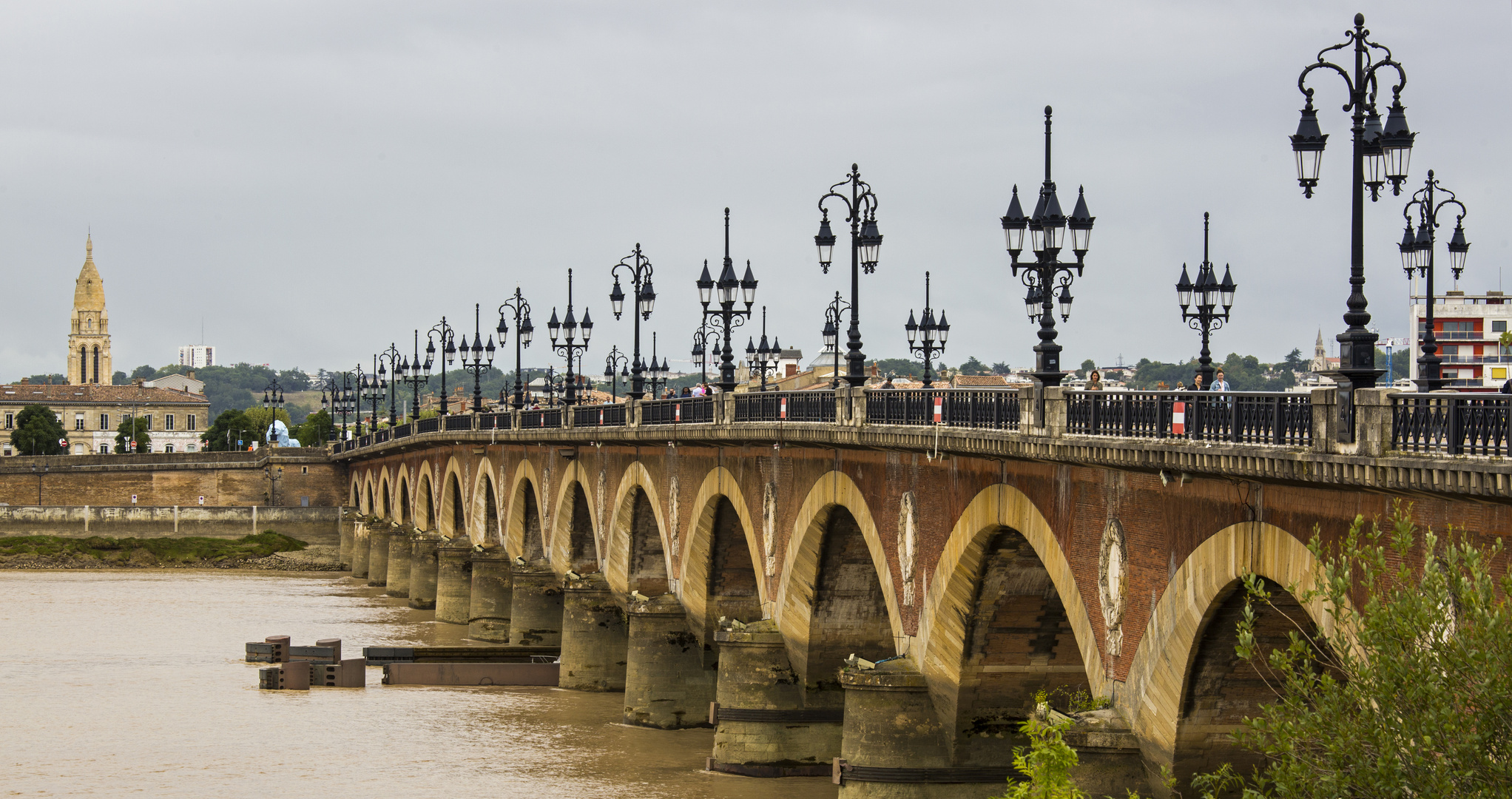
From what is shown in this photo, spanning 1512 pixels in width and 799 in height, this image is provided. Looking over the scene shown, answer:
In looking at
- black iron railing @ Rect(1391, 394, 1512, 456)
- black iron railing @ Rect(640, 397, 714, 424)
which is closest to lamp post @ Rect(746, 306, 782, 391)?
black iron railing @ Rect(640, 397, 714, 424)

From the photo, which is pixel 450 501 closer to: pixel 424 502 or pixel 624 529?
pixel 424 502

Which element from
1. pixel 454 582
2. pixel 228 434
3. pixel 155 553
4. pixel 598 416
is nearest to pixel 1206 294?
pixel 598 416

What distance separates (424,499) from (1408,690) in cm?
6793

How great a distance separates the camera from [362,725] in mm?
36562

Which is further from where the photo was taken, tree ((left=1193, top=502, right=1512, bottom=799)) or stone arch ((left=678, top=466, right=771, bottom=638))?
stone arch ((left=678, top=466, right=771, bottom=638))

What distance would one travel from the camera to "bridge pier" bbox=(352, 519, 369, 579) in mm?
85188

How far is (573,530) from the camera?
47625 millimetres

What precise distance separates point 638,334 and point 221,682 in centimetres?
1305

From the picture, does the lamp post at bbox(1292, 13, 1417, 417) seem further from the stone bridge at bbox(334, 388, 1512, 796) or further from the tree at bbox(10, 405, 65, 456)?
the tree at bbox(10, 405, 65, 456)

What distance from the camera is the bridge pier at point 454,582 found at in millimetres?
59406

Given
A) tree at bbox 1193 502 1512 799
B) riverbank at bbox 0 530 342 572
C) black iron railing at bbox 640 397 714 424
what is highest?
black iron railing at bbox 640 397 714 424

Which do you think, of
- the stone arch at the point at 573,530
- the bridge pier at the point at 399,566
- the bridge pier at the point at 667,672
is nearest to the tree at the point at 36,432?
the bridge pier at the point at 399,566

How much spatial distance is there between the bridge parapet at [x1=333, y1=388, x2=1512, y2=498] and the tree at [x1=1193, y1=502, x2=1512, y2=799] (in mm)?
482

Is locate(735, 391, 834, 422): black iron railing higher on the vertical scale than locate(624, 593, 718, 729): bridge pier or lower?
higher
